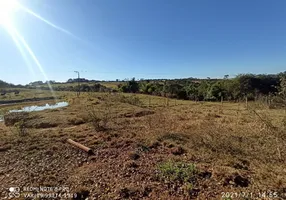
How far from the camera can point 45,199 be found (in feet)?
12.0

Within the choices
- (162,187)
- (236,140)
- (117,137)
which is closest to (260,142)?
(236,140)

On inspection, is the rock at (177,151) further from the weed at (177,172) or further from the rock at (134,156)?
the rock at (134,156)

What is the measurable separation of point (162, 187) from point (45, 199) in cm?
242

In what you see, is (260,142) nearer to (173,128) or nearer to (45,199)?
(173,128)

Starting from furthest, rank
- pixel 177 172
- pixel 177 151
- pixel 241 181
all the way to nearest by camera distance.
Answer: pixel 177 151, pixel 177 172, pixel 241 181
